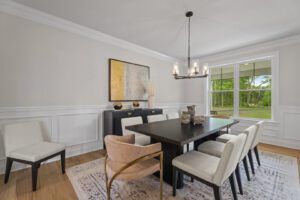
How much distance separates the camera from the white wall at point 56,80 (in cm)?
234

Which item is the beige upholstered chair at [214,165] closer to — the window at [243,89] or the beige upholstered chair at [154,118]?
the beige upholstered chair at [154,118]

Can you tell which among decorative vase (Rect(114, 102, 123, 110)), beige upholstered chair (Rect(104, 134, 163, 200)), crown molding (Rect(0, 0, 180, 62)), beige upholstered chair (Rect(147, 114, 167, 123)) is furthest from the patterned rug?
crown molding (Rect(0, 0, 180, 62))

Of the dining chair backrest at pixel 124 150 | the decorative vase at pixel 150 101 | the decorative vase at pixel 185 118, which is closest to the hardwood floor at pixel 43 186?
the dining chair backrest at pixel 124 150

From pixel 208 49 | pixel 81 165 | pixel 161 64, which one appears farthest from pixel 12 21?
pixel 208 49

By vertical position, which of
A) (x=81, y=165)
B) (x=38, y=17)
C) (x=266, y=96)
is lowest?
(x=81, y=165)

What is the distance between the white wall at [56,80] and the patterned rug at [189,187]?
2.97ft

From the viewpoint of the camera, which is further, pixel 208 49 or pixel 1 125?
pixel 208 49

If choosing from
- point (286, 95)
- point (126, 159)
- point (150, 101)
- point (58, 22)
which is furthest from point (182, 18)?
point (286, 95)

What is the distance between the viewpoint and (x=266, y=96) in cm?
397

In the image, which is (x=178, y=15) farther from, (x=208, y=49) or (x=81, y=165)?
(x=81, y=165)

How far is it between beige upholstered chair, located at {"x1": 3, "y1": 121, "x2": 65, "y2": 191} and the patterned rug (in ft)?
1.58

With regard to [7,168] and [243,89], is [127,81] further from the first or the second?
[243,89]

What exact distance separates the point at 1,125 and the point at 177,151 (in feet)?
8.69

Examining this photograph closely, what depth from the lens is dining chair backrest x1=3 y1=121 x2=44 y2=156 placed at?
2.06m
